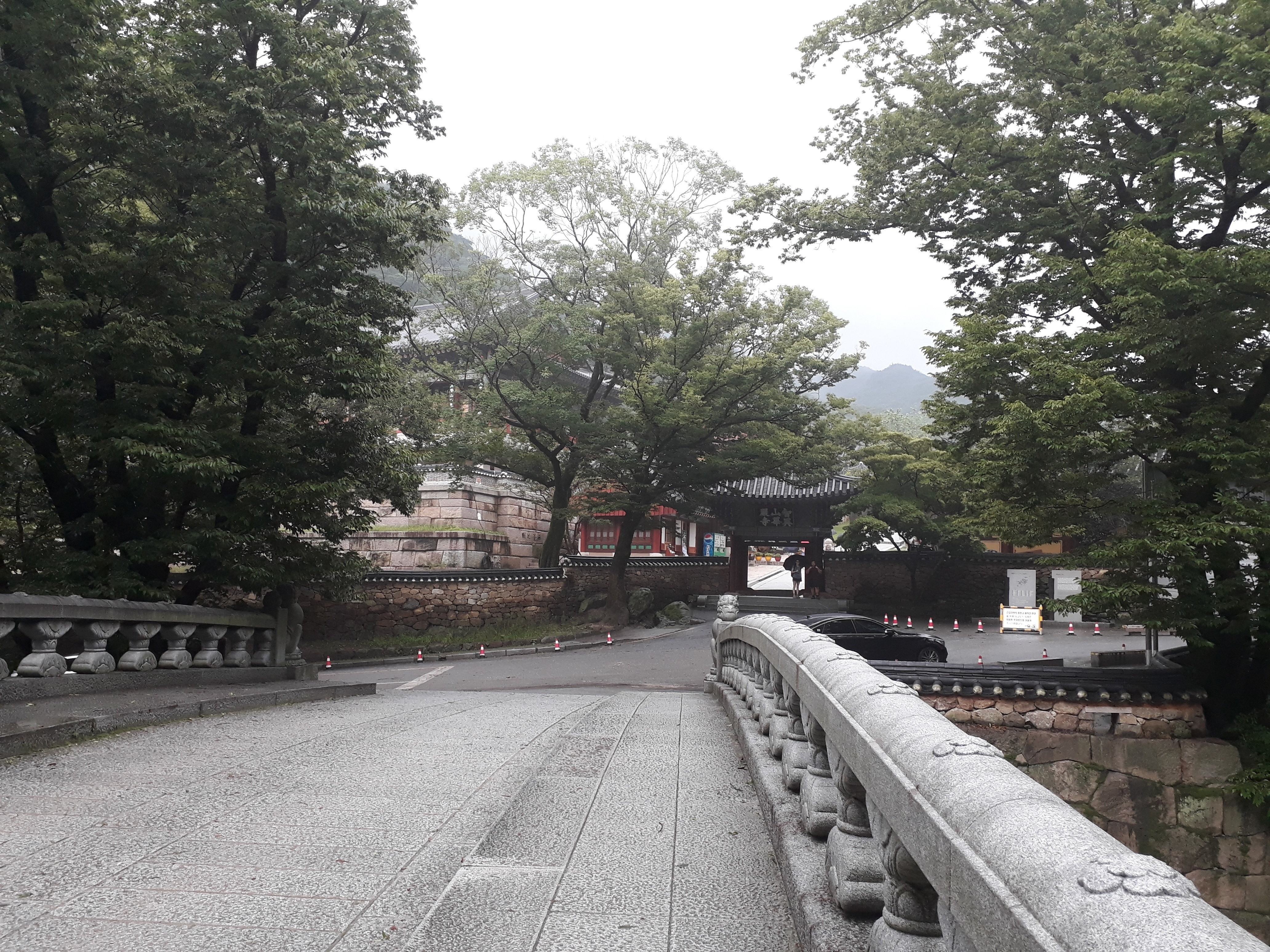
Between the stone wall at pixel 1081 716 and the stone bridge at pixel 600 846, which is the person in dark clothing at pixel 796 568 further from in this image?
the stone bridge at pixel 600 846

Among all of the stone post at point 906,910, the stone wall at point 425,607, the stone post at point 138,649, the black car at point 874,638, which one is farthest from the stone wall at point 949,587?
the stone post at point 906,910

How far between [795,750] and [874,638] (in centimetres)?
1502

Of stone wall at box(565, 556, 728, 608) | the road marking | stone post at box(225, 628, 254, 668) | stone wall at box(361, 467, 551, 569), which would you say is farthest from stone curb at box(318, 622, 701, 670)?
stone post at box(225, 628, 254, 668)

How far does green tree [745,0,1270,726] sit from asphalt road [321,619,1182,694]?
16.9 feet

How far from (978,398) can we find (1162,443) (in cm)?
234

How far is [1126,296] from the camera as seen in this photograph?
1036cm

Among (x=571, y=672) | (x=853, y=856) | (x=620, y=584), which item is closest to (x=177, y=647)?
(x=853, y=856)

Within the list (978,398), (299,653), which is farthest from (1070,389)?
(299,653)

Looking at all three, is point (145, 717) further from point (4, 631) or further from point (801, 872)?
point (801, 872)

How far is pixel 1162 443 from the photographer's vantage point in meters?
11.1

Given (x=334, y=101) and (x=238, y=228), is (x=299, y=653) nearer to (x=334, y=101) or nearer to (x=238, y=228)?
(x=238, y=228)

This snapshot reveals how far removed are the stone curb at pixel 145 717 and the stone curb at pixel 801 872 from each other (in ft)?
Answer: 15.3

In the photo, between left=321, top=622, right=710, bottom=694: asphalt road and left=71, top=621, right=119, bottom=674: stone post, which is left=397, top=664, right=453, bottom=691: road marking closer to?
left=321, top=622, right=710, bottom=694: asphalt road

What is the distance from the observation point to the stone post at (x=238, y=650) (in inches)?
422
